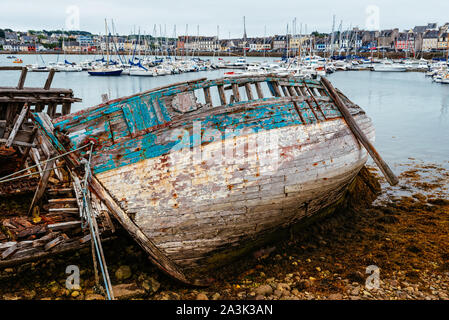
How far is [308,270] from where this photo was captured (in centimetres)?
629

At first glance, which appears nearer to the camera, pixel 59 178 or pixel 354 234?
pixel 354 234

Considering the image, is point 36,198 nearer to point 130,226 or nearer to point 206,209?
point 130,226

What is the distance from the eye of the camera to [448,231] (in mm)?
7707

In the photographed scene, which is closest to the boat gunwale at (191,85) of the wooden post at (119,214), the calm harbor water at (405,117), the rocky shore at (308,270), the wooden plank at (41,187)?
the wooden post at (119,214)

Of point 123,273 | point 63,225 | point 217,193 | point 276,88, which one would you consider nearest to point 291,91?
point 276,88

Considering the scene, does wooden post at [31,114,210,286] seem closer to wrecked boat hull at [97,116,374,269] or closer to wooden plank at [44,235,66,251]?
wrecked boat hull at [97,116,374,269]

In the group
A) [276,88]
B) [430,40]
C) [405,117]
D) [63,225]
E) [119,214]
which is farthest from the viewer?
[430,40]

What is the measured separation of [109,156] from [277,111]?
2927 millimetres

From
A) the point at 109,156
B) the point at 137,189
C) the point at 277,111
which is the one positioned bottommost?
the point at 137,189

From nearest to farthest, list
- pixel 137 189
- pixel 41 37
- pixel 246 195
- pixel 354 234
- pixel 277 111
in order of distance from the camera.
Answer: pixel 137 189, pixel 246 195, pixel 277 111, pixel 354 234, pixel 41 37

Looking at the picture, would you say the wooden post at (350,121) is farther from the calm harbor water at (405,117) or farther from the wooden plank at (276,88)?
the calm harbor water at (405,117)

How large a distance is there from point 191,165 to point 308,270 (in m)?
3.01
